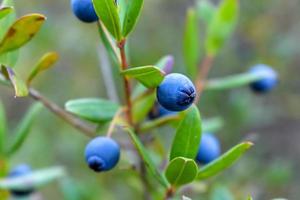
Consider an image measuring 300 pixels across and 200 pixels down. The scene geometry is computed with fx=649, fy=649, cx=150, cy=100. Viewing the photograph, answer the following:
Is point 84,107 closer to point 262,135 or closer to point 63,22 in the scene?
point 262,135

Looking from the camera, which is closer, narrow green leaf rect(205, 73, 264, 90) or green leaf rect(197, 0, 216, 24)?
narrow green leaf rect(205, 73, 264, 90)

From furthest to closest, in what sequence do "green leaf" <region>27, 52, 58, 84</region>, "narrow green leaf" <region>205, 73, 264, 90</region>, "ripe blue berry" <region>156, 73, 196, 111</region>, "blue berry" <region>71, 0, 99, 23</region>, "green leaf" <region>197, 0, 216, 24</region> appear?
"green leaf" <region>197, 0, 216, 24</region> → "narrow green leaf" <region>205, 73, 264, 90</region> → "green leaf" <region>27, 52, 58, 84</region> → "blue berry" <region>71, 0, 99, 23</region> → "ripe blue berry" <region>156, 73, 196, 111</region>

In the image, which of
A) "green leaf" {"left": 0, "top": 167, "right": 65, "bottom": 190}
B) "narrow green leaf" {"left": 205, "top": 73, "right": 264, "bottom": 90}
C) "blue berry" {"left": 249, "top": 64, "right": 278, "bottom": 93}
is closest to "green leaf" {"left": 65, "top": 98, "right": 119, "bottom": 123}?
"green leaf" {"left": 0, "top": 167, "right": 65, "bottom": 190}

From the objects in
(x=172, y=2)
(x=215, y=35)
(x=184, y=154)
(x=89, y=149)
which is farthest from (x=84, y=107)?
(x=172, y=2)

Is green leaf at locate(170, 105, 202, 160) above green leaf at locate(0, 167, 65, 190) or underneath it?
above

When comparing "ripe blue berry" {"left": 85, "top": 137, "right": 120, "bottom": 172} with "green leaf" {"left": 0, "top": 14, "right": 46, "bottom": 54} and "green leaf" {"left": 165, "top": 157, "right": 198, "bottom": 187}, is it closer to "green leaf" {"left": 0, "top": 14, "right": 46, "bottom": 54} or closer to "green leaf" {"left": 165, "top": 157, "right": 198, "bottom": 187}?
"green leaf" {"left": 165, "top": 157, "right": 198, "bottom": 187}

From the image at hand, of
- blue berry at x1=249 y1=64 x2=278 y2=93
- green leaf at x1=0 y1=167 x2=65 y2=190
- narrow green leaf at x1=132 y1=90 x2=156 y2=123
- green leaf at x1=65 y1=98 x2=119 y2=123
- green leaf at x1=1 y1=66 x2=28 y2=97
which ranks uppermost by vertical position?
green leaf at x1=1 y1=66 x2=28 y2=97

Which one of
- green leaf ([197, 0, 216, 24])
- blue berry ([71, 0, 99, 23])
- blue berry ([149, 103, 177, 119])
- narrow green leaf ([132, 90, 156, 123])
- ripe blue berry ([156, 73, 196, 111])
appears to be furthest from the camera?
green leaf ([197, 0, 216, 24])
